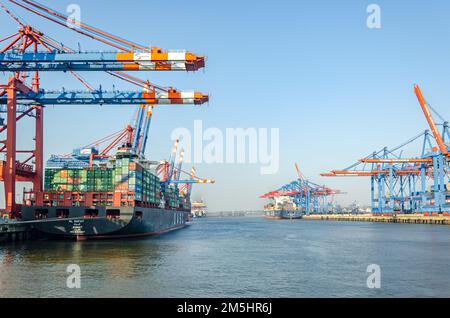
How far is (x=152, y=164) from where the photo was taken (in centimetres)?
7544

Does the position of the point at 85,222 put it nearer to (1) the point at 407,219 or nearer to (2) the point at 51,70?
(2) the point at 51,70

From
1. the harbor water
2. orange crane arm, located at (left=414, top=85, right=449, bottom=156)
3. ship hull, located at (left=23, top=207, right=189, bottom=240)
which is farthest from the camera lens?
orange crane arm, located at (left=414, top=85, right=449, bottom=156)

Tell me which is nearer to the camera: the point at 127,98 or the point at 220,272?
the point at 220,272

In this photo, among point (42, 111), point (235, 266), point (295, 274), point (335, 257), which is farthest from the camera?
point (42, 111)

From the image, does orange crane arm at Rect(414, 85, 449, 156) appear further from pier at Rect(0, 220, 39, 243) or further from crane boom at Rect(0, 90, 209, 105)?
pier at Rect(0, 220, 39, 243)

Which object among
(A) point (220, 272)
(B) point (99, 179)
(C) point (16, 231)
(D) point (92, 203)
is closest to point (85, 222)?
(D) point (92, 203)

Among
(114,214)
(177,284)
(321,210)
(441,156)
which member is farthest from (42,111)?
(321,210)

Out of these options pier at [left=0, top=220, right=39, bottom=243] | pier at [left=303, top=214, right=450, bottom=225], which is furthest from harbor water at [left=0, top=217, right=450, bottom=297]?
pier at [left=303, top=214, right=450, bottom=225]

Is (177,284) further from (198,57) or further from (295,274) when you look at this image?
(198,57)

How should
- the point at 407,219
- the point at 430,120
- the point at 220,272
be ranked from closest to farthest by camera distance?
the point at 220,272 → the point at 430,120 → the point at 407,219

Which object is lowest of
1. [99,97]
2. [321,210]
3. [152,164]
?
[321,210]

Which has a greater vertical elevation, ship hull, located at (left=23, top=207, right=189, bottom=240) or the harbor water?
ship hull, located at (left=23, top=207, right=189, bottom=240)

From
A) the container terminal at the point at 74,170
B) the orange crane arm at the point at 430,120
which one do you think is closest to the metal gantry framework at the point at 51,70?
the container terminal at the point at 74,170
